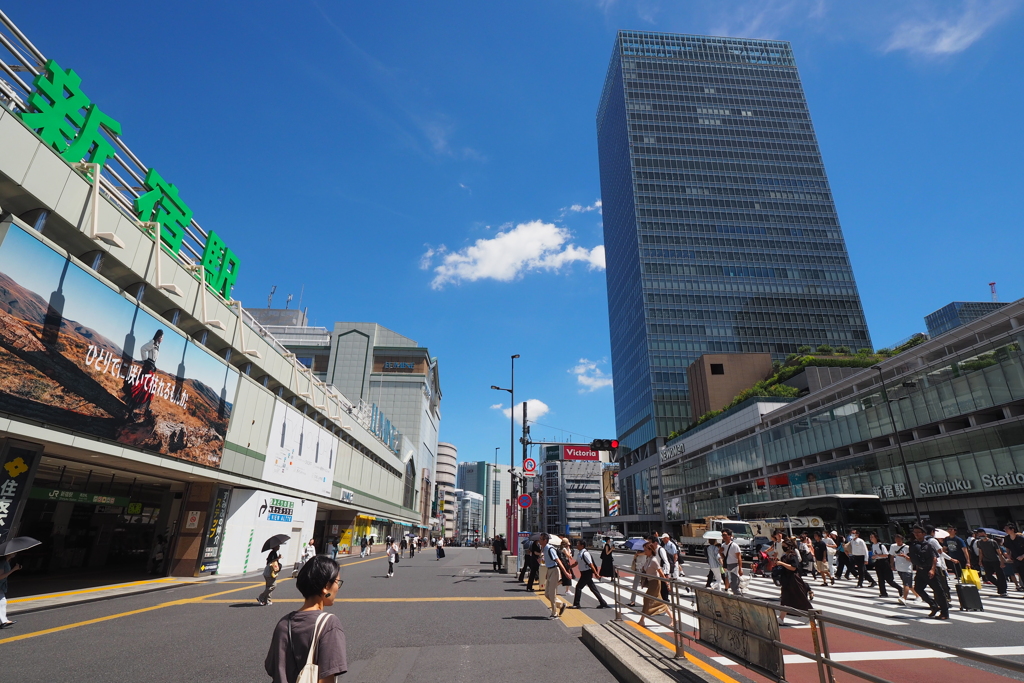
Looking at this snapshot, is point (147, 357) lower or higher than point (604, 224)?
lower

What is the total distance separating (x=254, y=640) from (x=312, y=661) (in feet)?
23.3

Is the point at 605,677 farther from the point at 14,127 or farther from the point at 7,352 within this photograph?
the point at 14,127

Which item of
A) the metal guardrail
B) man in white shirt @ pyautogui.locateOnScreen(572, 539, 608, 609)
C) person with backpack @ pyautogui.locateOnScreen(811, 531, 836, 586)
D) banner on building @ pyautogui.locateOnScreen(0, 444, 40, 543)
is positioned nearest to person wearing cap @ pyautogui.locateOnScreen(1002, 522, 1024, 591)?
person with backpack @ pyautogui.locateOnScreen(811, 531, 836, 586)

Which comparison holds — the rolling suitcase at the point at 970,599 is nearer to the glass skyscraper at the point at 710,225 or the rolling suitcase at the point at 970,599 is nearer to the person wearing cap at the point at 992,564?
the person wearing cap at the point at 992,564

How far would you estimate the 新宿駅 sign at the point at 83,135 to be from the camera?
11734 millimetres

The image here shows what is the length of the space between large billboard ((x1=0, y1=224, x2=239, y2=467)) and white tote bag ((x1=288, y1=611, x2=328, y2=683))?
39.4ft

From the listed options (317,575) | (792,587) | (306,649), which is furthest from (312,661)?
(792,587)

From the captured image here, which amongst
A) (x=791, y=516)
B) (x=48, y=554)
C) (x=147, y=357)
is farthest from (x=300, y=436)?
(x=791, y=516)

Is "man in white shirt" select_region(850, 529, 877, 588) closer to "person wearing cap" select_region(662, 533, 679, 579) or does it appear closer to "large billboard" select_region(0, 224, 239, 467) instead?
"person wearing cap" select_region(662, 533, 679, 579)

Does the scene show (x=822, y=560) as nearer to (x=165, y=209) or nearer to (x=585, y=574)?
(x=585, y=574)

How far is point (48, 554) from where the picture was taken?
63.8 feet

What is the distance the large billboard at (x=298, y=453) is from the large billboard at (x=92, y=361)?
5.70m

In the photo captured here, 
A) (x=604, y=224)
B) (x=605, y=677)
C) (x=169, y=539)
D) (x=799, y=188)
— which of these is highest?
(x=604, y=224)

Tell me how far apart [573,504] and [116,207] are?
152 meters
